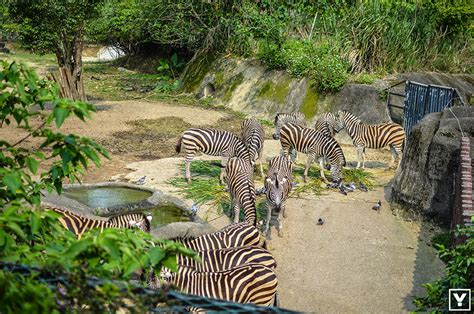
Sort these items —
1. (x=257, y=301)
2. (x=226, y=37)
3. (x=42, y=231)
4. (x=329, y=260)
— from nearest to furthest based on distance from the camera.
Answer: (x=42, y=231), (x=257, y=301), (x=329, y=260), (x=226, y=37)

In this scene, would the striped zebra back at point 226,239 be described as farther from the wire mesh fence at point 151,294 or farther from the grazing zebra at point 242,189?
the wire mesh fence at point 151,294

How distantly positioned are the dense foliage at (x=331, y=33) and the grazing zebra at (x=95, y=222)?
10240mm

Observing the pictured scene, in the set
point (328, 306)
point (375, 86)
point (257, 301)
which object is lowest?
point (328, 306)

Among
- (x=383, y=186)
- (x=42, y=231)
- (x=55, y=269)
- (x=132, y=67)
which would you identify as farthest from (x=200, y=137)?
(x=132, y=67)

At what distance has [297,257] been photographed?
898 cm

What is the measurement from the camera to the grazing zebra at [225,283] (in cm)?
615

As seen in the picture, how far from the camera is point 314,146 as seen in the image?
12539 mm

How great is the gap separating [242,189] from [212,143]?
9.09ft

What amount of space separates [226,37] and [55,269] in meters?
20.4

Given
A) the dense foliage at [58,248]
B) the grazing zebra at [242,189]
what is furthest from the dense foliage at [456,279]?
the grazing zebra at [242,189]

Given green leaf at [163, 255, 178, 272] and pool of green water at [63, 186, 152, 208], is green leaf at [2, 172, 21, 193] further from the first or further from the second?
pool of green water at [63, 186, 152, 208]

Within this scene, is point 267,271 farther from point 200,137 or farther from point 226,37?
point 226,37

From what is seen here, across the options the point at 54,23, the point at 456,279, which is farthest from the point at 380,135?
the point at 54,23

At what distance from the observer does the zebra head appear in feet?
31.1
